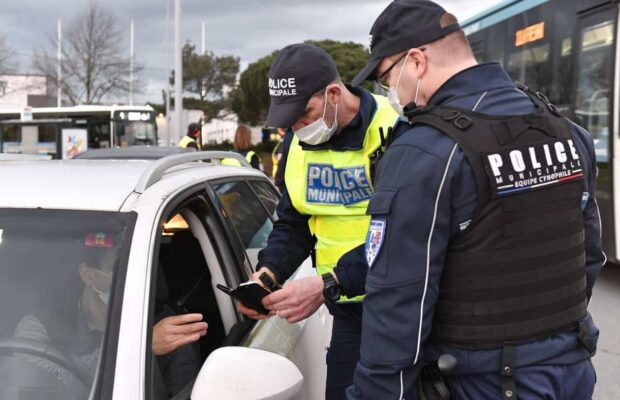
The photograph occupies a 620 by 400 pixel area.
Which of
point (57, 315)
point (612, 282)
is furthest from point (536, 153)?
point (612, 282)

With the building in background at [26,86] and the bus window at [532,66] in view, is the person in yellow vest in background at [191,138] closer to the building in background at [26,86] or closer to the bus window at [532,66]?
the bus window at [532,66]

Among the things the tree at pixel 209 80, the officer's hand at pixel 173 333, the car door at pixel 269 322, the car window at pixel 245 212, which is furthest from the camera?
the tree at pixel 209 80

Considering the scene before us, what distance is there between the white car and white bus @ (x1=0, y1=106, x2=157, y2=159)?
21.5 m

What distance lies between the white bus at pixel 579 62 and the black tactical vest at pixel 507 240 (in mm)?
5716

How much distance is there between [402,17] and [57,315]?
4.09ft

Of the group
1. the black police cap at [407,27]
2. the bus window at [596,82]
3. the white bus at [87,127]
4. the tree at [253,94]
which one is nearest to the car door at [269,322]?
the black police cap at [407,27]

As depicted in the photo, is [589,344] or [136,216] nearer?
[589,344]

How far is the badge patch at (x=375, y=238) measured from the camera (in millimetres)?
1590

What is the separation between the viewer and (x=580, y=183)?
1.72 metres

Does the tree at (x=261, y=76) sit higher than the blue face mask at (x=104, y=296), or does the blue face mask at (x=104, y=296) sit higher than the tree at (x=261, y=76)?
the tree at (x=261, y=76)

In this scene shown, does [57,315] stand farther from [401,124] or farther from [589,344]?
[589,344]

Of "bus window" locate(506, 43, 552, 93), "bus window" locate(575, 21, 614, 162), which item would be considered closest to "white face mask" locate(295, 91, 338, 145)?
"bus window" locate(575, 21, 614, 162)

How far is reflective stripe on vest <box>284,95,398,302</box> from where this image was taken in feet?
8.40

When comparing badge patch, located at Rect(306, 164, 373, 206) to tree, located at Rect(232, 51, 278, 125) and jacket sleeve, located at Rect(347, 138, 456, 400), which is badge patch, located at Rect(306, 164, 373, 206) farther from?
tree, located at Rect(232, 51, 278, 125)
